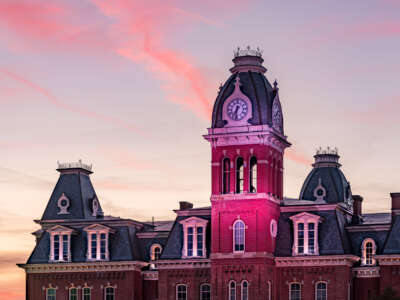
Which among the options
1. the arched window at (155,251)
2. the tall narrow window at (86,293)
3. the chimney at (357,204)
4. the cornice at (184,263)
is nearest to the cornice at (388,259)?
the chimney at (357,204)

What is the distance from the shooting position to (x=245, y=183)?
294 ft

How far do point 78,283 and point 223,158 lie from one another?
17.1m

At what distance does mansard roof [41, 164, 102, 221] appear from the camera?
10200 cm

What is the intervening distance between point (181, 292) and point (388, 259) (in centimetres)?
1693

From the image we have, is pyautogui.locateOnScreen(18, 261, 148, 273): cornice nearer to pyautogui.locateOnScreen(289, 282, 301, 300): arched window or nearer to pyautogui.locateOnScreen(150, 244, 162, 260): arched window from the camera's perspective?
pyautogui.locateOnScreen(150, 244, 162, 260): arched window

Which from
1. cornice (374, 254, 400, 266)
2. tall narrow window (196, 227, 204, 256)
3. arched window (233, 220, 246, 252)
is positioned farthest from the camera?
tall narrow window (196, 227, 204, 256)

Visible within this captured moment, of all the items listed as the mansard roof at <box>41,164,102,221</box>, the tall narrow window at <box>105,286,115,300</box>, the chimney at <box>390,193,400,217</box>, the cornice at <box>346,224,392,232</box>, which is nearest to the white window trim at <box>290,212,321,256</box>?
the cornice at <box>346,224,392,232</box>

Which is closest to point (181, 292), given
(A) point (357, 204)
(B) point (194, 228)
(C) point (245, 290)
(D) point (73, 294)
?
(B) point (194, 228)

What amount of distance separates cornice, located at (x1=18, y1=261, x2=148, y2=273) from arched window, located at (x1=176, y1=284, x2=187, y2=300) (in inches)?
181

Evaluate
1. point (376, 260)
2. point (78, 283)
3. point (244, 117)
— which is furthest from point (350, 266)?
point (78, 283)

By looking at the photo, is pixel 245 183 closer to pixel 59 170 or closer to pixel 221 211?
pixel 221 211

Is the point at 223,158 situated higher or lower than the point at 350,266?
higher

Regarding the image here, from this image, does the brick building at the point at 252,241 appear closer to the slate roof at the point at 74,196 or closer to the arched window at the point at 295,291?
the arched window at the point at 295,291

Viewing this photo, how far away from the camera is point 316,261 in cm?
8894
